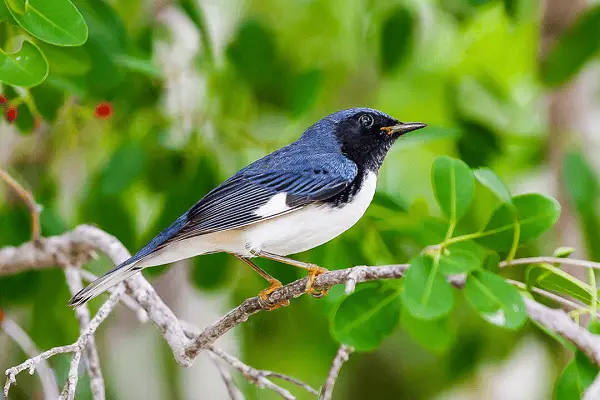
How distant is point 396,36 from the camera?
345 centimetres

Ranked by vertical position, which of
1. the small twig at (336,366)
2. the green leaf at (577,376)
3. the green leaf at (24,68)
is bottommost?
the green leaf at (577,376)

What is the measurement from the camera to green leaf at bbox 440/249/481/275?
74.5 inches

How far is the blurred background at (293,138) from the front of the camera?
9.75 ft

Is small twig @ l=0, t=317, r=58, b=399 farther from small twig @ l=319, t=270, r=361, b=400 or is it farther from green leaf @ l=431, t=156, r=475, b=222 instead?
green leaf @ l=431, t=156, r=475, b=222

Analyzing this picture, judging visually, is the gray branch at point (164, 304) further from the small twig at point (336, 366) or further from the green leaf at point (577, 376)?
the green leaf at point (577, 376)

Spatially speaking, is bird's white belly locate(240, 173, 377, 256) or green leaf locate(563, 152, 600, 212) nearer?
bird's white belly locate(240, 173, 377, 256)

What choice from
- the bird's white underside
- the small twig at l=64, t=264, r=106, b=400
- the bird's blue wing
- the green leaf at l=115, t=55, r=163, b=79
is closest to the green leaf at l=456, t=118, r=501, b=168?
the bird's blue wing

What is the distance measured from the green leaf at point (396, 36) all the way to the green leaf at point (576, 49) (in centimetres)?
60

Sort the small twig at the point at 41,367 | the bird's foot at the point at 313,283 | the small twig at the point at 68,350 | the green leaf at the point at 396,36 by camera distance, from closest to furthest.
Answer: the small twig at the point at 68,350, the bird's foot at the point at 313,283, the small twig at the point at 41,367, the green leaf at the point at 396,36

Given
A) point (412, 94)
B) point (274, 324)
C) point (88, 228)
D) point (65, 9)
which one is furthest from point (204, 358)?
point (65, 9)

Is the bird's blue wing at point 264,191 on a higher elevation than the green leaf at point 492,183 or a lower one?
higher

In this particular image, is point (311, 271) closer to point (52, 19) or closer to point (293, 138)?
point (52, 19)

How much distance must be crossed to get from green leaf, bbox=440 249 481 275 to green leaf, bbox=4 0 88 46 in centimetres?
104

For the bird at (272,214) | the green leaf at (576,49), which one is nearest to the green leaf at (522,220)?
the bird at (272,214)
